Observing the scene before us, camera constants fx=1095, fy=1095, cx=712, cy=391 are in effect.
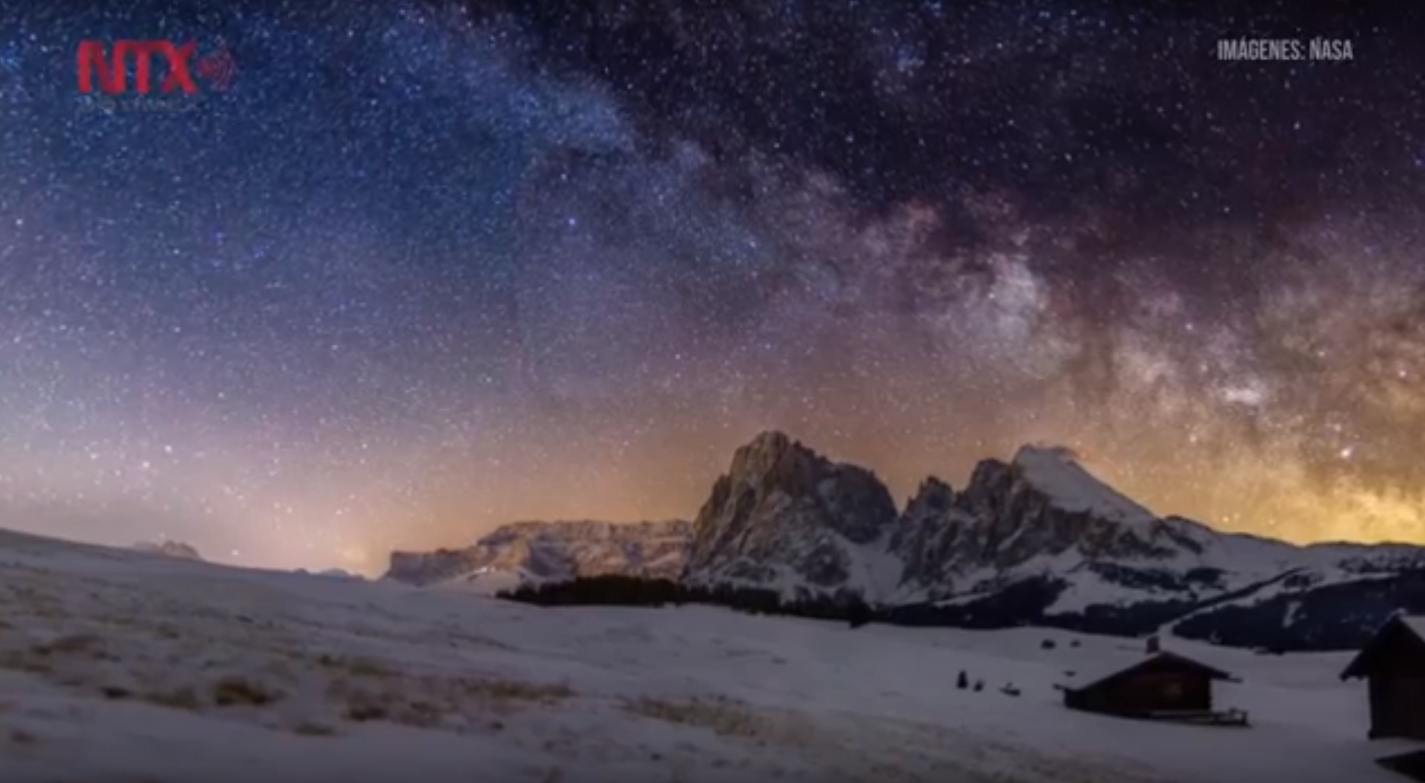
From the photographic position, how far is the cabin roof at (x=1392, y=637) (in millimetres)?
36719

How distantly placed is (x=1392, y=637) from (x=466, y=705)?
1370 inches

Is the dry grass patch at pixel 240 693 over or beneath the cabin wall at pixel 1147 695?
over

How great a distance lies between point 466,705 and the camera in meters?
17.2

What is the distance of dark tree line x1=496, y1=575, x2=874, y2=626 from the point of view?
65.1m

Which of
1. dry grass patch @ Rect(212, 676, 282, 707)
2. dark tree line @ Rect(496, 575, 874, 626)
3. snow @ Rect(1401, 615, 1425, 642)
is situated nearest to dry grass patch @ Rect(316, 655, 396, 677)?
dry grass patch @ Rect(212, 676, 282, 707)

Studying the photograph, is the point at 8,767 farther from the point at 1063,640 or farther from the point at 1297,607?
the point at 1297,607

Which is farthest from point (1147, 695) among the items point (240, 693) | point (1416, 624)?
point (240, 693)

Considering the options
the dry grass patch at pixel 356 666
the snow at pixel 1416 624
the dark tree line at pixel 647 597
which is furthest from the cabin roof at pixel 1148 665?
the dry grass patch at pixel 356 666

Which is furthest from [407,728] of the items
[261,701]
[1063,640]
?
[1063,640]

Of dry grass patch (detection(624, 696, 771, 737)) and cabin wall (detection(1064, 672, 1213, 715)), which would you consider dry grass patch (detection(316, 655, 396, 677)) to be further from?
cabin wall (detection(1064, 672, 1213, 715))

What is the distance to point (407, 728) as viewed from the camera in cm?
1455

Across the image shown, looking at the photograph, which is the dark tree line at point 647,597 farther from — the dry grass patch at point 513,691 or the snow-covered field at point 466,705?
the dry grass patch at point 513,691

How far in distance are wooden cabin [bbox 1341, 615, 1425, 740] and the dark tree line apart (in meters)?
35.2

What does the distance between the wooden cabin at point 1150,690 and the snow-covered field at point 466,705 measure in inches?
61.6
